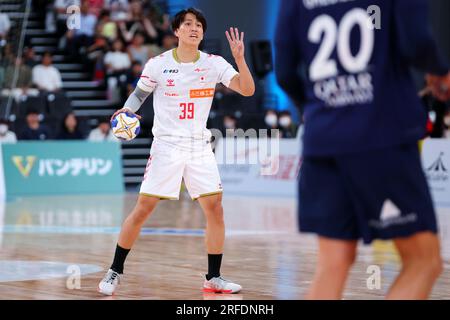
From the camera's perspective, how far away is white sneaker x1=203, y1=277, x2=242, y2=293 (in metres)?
7.97

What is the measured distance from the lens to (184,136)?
26.3 feet

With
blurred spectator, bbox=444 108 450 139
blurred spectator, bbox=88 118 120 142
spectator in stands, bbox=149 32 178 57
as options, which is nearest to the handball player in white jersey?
blurred spectator, bbox=444 108 450 139

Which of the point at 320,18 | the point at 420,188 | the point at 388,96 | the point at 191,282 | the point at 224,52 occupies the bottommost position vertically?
the point at 191,282

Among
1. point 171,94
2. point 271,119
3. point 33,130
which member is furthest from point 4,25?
point 171,94

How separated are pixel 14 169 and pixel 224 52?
8.48 metres

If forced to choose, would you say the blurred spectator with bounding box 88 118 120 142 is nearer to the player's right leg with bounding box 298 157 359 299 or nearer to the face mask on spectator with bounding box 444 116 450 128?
the face mask on spectator with bounding box 444 116 450 128

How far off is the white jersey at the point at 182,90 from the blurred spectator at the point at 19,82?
13.3 meters

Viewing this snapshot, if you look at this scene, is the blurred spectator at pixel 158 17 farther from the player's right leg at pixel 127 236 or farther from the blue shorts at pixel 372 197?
the blue shorts at pixel 372 197

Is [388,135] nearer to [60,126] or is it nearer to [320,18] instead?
[320,18]

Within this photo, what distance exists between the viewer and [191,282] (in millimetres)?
8547

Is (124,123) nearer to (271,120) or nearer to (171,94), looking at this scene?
(171,94)

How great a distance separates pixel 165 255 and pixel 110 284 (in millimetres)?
2764
